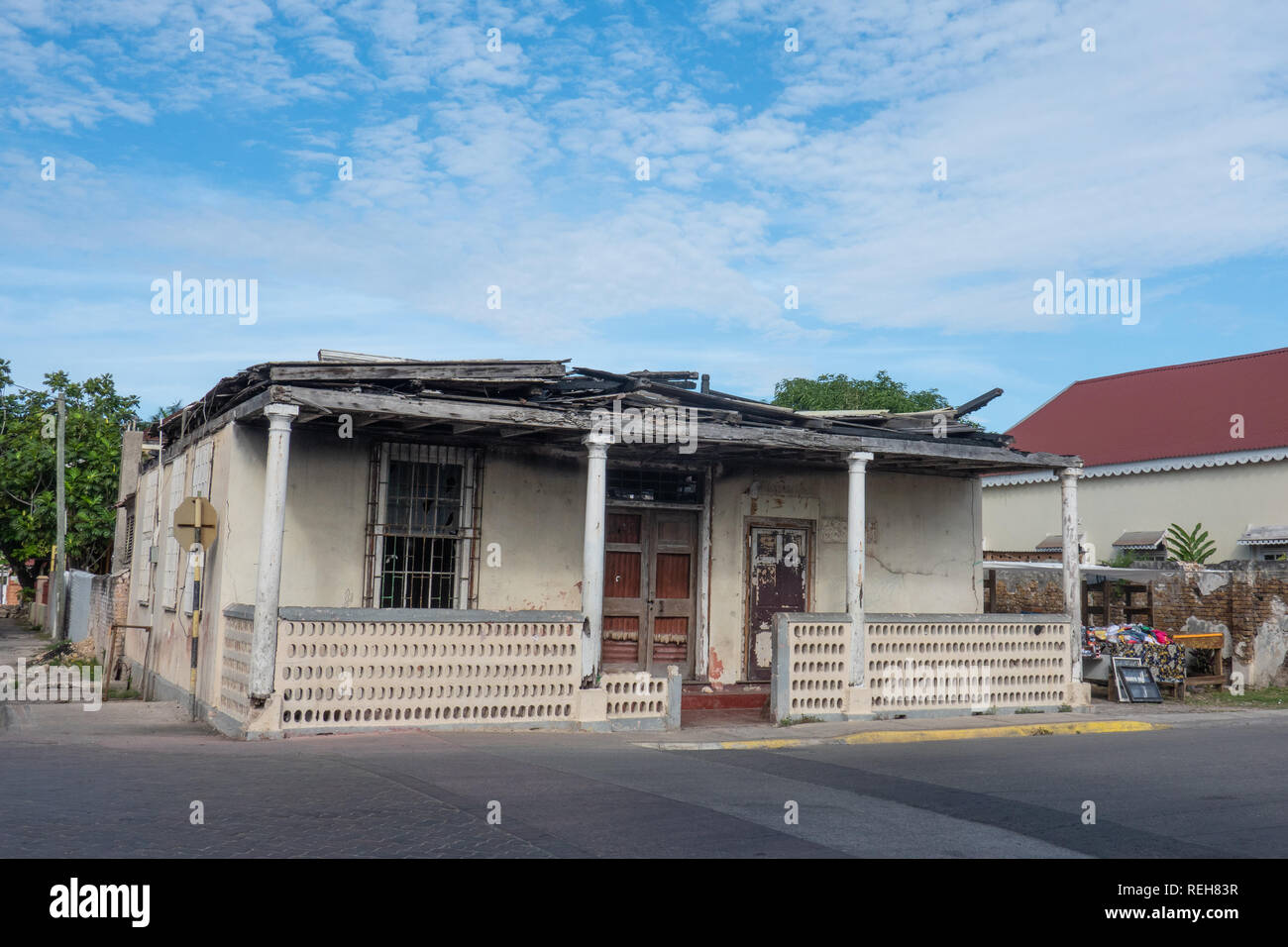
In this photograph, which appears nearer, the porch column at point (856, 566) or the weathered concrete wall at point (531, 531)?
the porch column at point (856, 566)

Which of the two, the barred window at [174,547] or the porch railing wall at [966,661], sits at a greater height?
A: the barred window at [174,547]

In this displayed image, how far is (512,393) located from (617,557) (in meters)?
3.12

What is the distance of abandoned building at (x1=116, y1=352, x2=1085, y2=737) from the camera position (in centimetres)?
1089

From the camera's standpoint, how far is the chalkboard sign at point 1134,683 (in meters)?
15.6

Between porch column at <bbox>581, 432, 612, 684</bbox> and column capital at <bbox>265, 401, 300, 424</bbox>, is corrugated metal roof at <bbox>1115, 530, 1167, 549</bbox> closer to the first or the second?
porch column at <bbox>581, 432, 612, 684</bbox>

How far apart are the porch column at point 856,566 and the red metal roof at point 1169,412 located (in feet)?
46.9

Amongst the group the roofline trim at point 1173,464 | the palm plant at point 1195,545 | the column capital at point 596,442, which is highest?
the roofline trim at point 1173,464

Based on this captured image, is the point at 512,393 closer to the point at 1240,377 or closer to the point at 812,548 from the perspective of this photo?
the point at 812,548

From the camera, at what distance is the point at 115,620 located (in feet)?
64.3

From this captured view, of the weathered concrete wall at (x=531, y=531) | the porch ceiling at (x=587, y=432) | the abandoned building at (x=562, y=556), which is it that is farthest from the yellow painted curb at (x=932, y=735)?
the porch ceiling at (x=587, y=432)

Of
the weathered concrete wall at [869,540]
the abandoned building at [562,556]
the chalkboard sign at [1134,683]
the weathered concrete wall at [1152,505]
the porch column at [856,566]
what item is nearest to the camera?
the abandoned building at [562,556]

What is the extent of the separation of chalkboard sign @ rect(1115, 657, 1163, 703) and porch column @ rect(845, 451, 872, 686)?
4.80m

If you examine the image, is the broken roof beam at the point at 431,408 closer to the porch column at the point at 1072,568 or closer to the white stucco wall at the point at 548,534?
the white stucco wall at the point at 548,534
